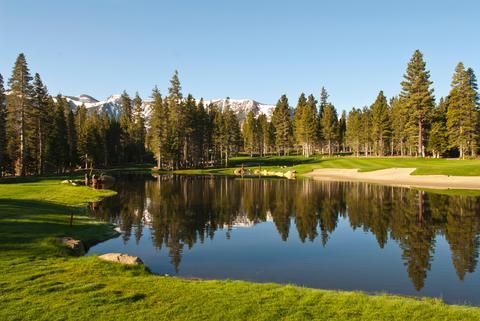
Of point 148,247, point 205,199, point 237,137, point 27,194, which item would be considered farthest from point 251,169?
point 148,247

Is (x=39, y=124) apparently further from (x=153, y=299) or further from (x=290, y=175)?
(x=153, y=299)

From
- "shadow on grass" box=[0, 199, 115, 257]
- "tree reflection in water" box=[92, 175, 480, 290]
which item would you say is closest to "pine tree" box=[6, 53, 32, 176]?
"tree reflection in water" box=[92, 175, 480, 290]

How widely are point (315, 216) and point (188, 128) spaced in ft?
227

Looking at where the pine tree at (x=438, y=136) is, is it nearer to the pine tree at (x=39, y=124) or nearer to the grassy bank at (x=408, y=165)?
the grassy bank at (x=408, y=165)

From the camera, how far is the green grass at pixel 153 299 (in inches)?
393

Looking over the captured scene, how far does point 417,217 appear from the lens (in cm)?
2969

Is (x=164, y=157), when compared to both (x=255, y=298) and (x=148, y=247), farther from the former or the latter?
(x=255, y=298)

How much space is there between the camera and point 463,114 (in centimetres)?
8256

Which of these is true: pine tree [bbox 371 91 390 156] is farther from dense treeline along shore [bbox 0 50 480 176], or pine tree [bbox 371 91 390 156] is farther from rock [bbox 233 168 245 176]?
rock [bbox 233 168 245 176]

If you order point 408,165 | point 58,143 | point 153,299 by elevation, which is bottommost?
point 153,299

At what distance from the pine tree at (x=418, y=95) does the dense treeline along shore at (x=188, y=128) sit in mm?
223

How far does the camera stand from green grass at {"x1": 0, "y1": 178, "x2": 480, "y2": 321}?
32.8 feet

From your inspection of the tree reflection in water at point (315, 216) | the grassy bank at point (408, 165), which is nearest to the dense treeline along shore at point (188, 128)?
the grassy bank at point (408, 165)

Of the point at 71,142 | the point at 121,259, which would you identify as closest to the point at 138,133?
the point at 71,142
